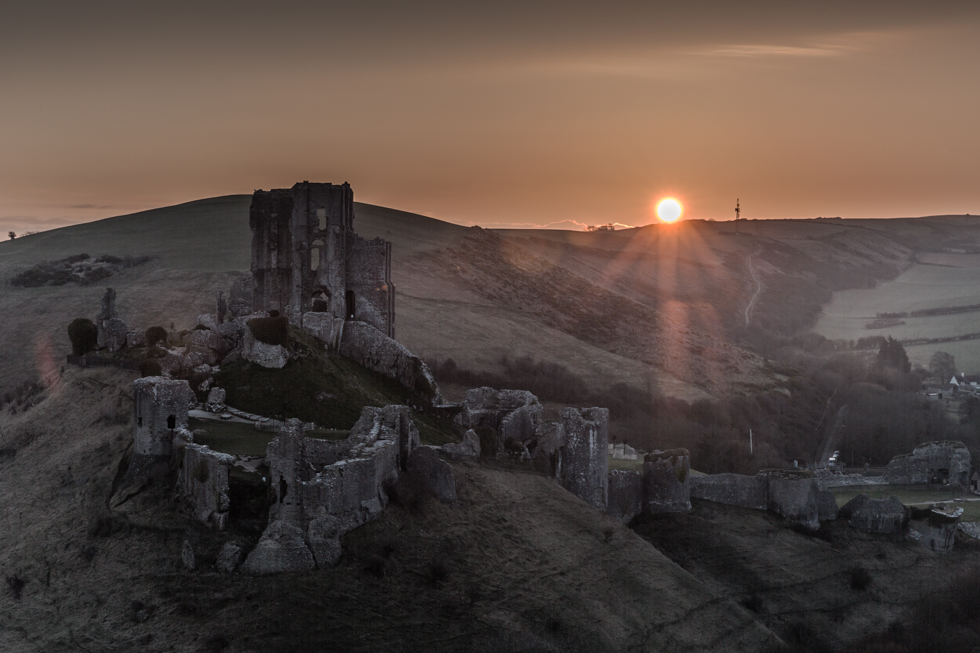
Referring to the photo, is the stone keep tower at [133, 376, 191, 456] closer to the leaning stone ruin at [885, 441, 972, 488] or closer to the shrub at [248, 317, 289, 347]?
the shrub at [248, 317, 289, 347]

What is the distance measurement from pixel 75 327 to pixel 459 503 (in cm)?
2157

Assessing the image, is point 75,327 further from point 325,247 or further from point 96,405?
point 325,247

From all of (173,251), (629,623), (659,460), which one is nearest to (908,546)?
(659,460)

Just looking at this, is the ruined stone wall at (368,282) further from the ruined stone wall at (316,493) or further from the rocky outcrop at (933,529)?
the rocky outcrop at (933,529)

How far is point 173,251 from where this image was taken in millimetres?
122375

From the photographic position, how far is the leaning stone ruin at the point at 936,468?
70625 millimetres

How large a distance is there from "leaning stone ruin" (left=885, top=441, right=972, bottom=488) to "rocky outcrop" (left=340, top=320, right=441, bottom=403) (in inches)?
1206

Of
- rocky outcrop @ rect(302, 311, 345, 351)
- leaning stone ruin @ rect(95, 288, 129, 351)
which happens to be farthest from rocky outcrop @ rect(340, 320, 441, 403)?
leaning stone ruin @ rect(95, 288, 129, 351)

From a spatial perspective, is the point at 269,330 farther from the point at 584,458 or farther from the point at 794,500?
the point at 794,500

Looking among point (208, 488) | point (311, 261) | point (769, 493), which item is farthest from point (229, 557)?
point (311, 261)

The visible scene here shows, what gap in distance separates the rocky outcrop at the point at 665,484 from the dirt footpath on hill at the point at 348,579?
5623 millimetres

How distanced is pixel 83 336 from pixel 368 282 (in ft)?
50.7

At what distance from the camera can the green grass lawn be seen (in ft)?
209

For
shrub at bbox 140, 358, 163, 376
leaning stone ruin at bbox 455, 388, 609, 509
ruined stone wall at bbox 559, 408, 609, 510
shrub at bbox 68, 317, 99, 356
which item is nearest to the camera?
shrub at bbox 140, 358, 163, 376
